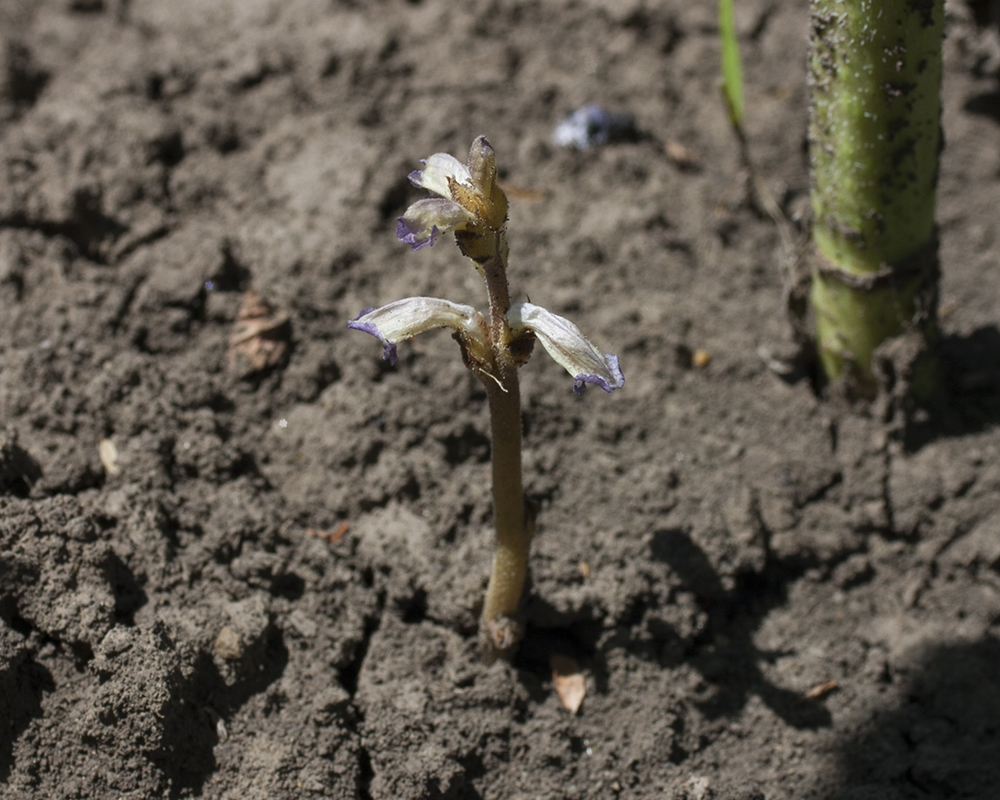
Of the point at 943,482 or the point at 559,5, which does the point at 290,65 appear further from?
the point at 943,482

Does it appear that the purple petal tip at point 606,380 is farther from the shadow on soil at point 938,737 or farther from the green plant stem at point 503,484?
the shadow on soil at point 938,737

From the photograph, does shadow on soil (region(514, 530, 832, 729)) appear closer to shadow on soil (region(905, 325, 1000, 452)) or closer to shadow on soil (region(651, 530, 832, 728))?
shadow on soil (region(651, 530, 832, 728))

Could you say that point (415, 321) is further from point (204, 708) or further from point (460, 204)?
point (204, 708)

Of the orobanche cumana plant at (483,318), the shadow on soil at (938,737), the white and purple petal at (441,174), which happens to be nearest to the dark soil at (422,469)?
the shadow on soil at (938,737)

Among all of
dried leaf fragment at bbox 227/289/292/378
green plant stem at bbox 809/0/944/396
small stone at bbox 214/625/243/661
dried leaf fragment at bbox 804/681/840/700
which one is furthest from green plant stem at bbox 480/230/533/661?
green plant stem at bbox 809/0/944/396

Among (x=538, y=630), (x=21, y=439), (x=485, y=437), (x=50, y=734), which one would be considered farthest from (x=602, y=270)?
(x=50, y=734)

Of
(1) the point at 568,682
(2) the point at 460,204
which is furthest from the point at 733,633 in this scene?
(2) the point at 460,204

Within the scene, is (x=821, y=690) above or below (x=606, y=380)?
below
